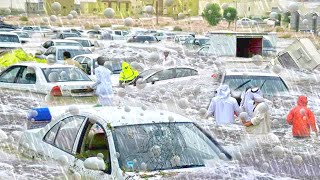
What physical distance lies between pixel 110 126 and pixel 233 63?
65.3 feet

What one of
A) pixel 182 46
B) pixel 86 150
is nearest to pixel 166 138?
pixel 86 150

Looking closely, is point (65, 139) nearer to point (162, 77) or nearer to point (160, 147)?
point (160, 147)

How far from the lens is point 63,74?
13695 mm

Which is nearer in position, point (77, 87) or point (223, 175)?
point (223, 175)

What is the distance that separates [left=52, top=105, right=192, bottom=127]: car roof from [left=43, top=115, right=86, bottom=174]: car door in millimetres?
145

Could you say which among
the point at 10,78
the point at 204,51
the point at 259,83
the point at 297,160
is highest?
the point at 10,78

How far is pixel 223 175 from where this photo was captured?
5613 millimetres

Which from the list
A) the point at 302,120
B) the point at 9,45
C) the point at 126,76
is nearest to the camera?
the point at 302,120

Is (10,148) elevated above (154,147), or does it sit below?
below

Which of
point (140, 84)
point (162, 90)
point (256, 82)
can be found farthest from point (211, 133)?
→ point (140, 84)

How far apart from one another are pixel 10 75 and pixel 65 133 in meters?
7.60

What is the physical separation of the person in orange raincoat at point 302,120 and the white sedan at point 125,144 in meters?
4.10

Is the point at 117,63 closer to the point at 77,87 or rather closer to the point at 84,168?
the point at 77,87

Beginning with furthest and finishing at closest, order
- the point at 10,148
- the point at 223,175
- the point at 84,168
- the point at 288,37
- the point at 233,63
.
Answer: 1. the point at 288,37
2. the point at 233,63
3. the point at 10,148
4. the point at 84,168
5. the point at 223,175
